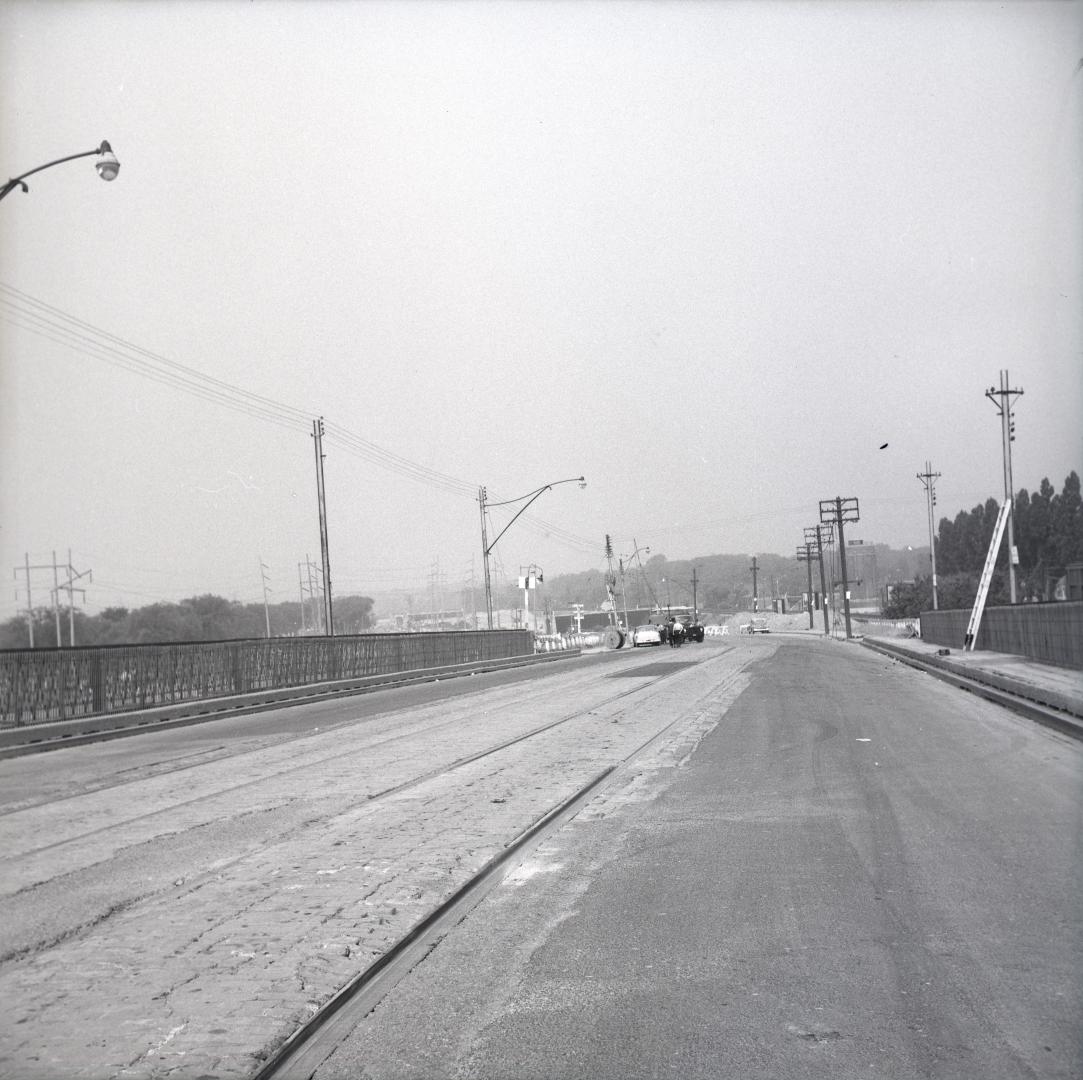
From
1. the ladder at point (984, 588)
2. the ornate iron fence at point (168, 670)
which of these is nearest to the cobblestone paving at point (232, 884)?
the ornate iron fence at point (168, 670)

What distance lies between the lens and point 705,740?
14.8m

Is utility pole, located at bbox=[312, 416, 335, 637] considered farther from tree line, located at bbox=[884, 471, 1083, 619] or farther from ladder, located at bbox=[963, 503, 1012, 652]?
tree line, located at bbox=[884, 471, 1083, 619]

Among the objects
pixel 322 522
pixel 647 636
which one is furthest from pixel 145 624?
pixel 322 522

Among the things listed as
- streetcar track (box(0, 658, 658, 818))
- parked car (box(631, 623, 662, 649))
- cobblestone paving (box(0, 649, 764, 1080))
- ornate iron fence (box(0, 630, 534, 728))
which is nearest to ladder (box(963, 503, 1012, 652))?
ornate iron fence (box(0, 630, 534, 728))

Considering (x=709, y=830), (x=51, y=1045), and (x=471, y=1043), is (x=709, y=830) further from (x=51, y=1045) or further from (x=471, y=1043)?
(x=51, y=1045)

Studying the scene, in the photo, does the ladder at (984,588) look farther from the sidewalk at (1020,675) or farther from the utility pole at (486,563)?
the utility pole at (486,563)

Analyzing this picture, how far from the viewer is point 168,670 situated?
80.9ft

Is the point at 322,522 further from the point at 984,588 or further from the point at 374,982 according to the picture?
the point at 374,982

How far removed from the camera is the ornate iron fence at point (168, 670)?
19781 millimetres

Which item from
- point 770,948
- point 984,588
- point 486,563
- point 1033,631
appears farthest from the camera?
point 486,563

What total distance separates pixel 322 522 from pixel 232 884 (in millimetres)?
33785

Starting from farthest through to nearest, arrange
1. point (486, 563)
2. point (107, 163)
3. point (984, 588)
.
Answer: point (486, 563), point (984, 588), point (107, 163)

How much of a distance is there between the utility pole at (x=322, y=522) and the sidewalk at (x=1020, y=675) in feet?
65.8

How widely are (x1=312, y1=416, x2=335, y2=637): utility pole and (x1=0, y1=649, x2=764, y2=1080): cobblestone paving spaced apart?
24459 mm
